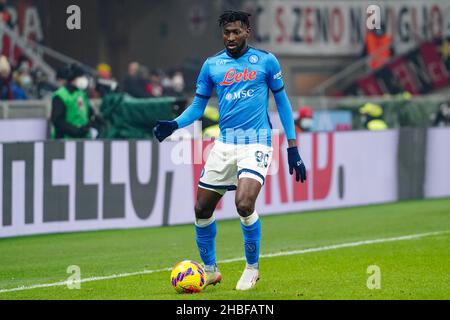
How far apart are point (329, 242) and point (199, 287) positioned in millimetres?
4722

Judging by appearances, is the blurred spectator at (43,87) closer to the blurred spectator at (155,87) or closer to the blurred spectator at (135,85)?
the blurred spectator at (135,85)

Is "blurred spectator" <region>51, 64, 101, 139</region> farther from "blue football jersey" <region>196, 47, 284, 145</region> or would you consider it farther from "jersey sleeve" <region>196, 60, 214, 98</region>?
"blue football jersey" <region>196, 47, 284, 145</region>

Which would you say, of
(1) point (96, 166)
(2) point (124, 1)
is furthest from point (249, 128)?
(2) point (124, 1)

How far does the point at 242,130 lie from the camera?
10.3 metres

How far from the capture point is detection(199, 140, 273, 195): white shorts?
10.3m

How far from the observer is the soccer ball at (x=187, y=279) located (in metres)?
10.0

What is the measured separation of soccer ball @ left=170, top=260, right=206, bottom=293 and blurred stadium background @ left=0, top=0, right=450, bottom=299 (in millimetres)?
2160

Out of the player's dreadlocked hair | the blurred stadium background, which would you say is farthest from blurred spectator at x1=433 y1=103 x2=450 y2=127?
the player's dreadlocked hair

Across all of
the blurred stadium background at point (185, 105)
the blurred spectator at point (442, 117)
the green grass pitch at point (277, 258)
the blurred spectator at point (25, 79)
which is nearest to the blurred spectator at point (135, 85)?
the blurred stadium background at point (185, 105)

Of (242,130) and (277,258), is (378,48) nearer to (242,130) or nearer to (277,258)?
(277,258)

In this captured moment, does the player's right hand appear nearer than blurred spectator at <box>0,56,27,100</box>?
Yes

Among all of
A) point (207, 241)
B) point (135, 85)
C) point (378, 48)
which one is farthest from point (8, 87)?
point (378, 48)

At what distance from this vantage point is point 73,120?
1781 cm
